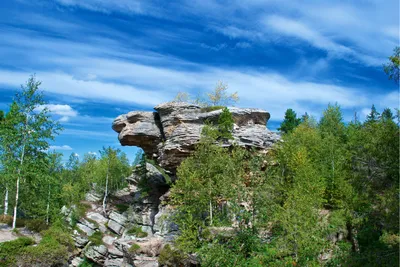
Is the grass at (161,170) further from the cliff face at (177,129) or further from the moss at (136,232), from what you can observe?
the moss at (136,232)

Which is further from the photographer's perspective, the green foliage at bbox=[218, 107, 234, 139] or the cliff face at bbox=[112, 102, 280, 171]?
the cliff face at bbox=[112, 102, 280, 171]

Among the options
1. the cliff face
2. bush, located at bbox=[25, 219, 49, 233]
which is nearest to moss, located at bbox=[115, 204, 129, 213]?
the cliff face

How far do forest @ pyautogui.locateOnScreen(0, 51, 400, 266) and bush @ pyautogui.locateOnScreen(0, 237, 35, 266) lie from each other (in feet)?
0.22

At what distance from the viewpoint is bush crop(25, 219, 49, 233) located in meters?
29.2

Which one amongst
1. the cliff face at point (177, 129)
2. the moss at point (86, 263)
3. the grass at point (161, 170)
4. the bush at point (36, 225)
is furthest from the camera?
the grass at point (161, 170)

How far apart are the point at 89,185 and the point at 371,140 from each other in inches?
1778

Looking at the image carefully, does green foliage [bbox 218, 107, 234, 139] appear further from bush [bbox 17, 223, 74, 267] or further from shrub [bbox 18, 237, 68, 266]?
shrub [bbox 18, 237, 68, 266]

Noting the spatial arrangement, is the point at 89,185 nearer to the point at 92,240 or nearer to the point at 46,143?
the point at 92,240

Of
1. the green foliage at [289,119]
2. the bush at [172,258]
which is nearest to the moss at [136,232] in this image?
the bush at [172,258]

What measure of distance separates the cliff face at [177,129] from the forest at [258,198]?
1.80 m

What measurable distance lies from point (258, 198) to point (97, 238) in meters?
20.9

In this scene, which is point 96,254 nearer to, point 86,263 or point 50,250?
point 86,263

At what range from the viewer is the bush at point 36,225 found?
29.2 meters

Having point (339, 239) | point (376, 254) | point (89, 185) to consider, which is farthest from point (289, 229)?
point (89, 185)
